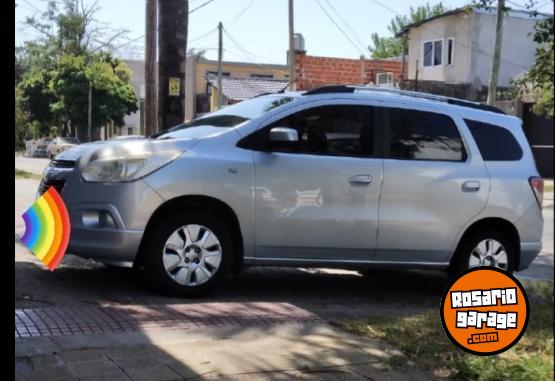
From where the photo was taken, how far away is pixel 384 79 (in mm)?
4773

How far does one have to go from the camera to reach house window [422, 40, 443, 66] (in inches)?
163

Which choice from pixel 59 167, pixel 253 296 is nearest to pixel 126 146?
pixel 59 167

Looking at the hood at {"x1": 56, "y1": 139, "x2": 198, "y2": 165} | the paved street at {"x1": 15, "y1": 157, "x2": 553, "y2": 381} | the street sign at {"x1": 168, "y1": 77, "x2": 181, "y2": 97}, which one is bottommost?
the paved street at {"x1": 15, "y1": 157, "x2": 553, "y2": 381}

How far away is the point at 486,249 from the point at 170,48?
10.0 feet

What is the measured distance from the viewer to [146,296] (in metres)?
5.51

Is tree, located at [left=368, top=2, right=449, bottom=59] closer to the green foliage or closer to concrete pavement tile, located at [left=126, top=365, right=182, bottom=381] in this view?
the green foliage

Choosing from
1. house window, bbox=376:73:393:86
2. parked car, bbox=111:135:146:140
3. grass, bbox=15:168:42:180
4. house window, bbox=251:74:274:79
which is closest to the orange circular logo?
grass, bbox=15:168:42:180

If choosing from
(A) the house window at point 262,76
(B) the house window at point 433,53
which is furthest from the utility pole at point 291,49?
(B) the house window at point 433,53

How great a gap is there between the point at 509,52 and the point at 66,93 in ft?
8.50

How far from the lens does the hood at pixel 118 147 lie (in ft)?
14.4

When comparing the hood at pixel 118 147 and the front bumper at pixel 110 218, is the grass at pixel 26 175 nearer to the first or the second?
the hood at pixel 118 147

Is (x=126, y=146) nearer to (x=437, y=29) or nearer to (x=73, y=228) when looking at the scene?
(x=73, y=228)

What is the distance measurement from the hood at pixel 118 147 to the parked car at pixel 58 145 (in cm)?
6

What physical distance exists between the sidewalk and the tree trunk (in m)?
1.58
